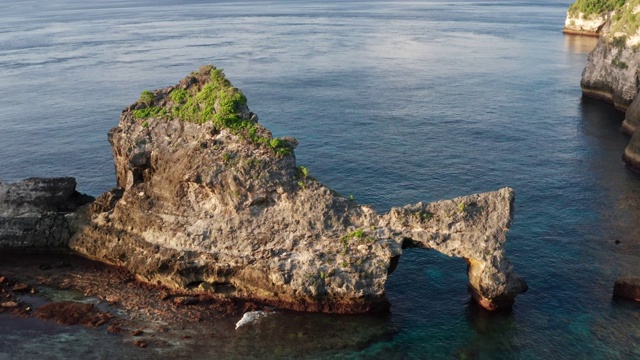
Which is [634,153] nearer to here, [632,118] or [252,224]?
[632,118]

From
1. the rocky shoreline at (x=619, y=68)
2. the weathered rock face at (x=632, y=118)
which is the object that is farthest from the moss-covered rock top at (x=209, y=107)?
the rocky shoreline at (x=619, y=68)

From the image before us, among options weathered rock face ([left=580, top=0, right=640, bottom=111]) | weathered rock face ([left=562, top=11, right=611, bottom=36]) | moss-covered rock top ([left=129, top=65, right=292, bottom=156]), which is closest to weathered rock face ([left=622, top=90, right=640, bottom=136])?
weathered rock face ([left=580, top=0, right=640, bottom=111])

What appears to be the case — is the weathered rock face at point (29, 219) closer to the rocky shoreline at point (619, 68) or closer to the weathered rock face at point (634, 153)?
the weathered rock face at point (634, 153)

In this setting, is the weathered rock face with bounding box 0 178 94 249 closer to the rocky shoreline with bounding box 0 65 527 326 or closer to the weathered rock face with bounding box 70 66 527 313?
the rocky shoreline with bounding box 0 65 527 326

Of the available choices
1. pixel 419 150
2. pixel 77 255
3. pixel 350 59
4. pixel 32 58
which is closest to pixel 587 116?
pixel 419 150

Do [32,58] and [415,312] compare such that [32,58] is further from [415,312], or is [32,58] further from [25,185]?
[415,312]

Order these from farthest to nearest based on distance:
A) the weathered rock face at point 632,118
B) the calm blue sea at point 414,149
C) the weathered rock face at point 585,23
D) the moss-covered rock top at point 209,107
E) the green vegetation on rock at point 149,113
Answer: the weathered rock face at point 585,23 < the weathered rock face at point 632,118 < the green vegetation on rock at point 149,113 < the moss-covered rock top at point 209,107 < the calm blue sea at point 414,149
